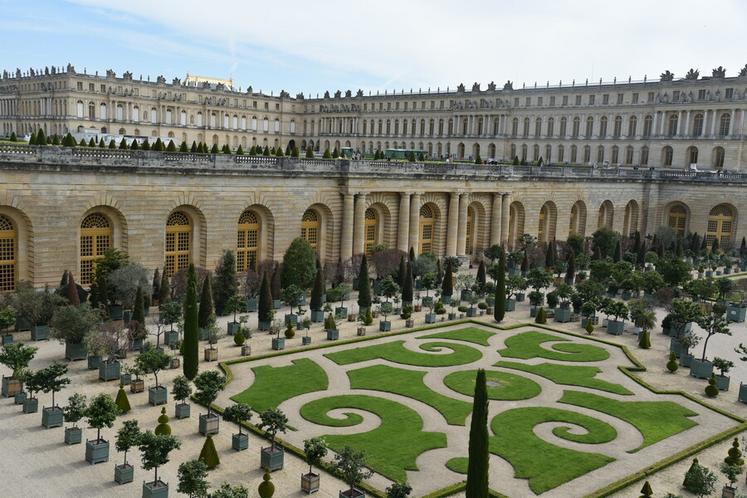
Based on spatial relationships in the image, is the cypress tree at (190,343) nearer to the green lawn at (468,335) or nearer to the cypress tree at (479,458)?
the green lawn at (468,335)

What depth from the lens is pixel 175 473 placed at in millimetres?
20859

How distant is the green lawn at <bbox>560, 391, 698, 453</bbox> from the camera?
83.3ft

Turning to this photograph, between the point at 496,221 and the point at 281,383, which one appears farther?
the point at 496,221

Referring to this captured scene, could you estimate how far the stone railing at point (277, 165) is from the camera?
3778cm

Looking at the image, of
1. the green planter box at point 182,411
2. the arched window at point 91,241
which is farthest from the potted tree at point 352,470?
the arched window at point 91,241

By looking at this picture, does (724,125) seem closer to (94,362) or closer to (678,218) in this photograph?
(678,218)

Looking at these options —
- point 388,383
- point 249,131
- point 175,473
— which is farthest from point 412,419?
point 249,131

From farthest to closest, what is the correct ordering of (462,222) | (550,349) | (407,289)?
(462,222)
(407,289)
(550,349)

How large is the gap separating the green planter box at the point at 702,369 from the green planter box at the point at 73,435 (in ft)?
80.6

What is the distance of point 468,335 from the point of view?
38.0 meters

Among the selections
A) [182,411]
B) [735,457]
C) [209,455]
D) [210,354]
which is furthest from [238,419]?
[735,457]

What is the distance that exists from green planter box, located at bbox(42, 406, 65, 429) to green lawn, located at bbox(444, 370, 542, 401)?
14.1 metres

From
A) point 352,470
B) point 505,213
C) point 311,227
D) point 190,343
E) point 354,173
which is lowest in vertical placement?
point 352,470

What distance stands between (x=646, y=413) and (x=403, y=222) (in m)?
30.1
